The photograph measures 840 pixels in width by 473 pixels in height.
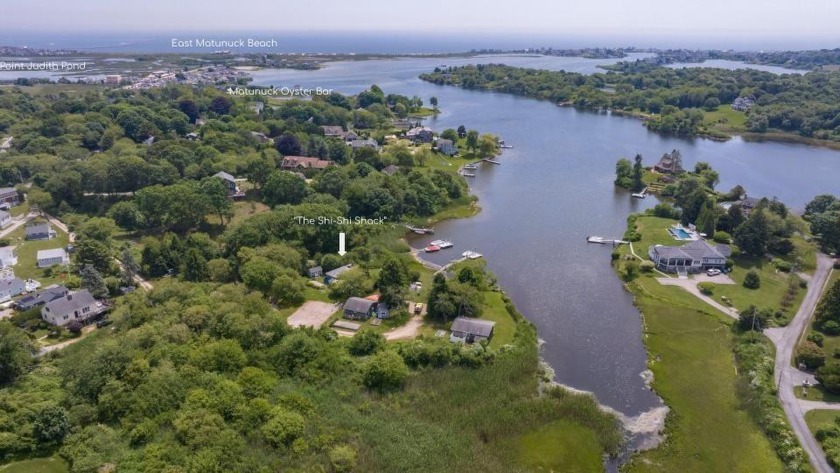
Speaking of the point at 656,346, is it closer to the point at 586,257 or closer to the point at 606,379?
the point at 606,379

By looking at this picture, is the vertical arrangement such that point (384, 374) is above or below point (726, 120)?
below

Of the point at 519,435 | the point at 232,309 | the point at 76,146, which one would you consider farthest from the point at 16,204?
the point at 519,435

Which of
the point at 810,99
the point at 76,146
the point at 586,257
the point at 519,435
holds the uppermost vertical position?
the point at 810,99

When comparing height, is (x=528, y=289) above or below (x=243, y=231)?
below

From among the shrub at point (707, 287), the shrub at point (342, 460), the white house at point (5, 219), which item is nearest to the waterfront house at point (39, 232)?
the white house at point (5, 219)

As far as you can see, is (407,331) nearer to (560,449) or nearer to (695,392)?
(560,449)

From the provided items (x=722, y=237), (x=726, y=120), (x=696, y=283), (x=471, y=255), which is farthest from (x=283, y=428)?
(x=726, y=120)
